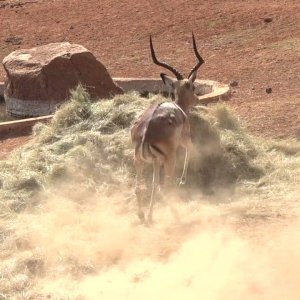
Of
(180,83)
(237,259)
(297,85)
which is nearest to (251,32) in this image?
(297,85)

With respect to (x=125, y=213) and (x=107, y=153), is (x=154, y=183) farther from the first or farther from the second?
(x=107, y=153)

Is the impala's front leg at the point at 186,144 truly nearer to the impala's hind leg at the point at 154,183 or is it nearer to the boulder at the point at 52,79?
the impala's hind leg at the point at 154,183

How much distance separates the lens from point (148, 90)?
45.4 feet

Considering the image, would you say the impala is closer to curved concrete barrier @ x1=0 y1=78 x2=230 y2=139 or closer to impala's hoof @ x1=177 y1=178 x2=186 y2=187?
impala's hoof @ x1=177 y1=178 x2=186 y2=187

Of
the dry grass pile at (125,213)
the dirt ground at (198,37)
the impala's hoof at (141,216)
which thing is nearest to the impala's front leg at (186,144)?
the dry grass pile at (125,213)

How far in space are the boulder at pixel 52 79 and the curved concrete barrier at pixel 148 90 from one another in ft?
2.44

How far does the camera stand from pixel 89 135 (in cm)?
959

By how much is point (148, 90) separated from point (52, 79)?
6.20 feet

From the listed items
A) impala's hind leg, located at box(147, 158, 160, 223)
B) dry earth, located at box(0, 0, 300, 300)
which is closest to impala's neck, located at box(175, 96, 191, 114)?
dry earth, located at box(0, 0, 300, 300)

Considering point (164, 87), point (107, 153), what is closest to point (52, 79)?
point (164, 87)

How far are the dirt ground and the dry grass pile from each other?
177 centimetres

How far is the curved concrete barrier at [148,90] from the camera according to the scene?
1177 centimetres

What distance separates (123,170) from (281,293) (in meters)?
3.57

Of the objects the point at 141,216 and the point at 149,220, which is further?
the point at 141,216
